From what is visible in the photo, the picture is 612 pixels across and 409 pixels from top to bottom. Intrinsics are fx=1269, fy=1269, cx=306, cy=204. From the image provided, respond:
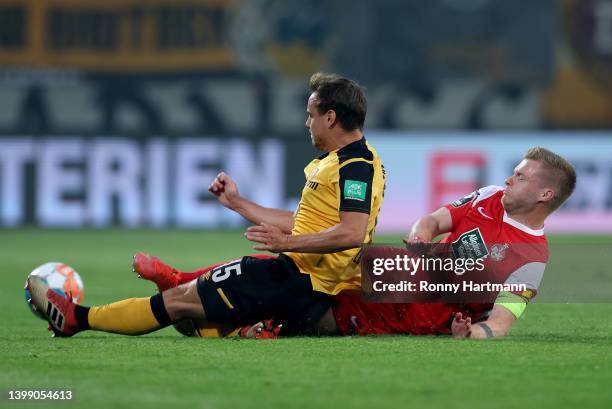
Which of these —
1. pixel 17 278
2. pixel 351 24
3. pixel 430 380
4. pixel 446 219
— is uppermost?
pixel 351 24

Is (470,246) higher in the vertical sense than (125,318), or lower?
higher

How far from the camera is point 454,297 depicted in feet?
22.7

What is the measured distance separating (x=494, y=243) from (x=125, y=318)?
2.04 m

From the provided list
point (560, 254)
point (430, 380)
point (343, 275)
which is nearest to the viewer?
point (430, 380)

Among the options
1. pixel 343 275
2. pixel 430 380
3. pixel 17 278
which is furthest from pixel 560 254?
pixel 17 278

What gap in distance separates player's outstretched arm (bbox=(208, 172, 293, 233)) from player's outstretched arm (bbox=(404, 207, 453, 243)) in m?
0.79

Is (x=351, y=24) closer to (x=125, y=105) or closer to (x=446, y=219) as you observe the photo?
(x=125, y=105)

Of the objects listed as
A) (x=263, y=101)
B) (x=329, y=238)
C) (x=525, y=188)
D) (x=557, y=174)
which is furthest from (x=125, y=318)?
(x=263, y=101)

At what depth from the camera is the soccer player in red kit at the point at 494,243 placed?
6867mm

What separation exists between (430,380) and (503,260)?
5.31ft

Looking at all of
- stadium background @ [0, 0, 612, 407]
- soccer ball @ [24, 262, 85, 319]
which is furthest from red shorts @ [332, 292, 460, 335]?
stadium background @ [0, 0, 612, 407]

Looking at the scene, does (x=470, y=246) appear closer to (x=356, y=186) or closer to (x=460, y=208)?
(x=460, y=208)

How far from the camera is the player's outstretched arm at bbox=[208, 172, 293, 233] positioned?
7.33 meters

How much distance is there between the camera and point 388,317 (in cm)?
702
